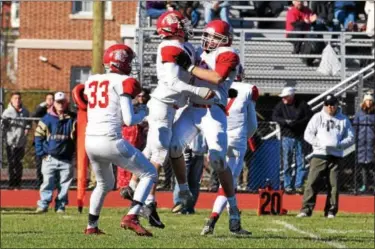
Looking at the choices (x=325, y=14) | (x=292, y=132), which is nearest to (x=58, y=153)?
(x=292, y=132)

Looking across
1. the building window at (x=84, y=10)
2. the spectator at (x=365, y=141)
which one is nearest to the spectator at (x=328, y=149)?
the spectator at (x=365, y=141)

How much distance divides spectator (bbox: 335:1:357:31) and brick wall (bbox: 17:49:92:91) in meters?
11.1

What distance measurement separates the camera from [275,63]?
80.7 feet

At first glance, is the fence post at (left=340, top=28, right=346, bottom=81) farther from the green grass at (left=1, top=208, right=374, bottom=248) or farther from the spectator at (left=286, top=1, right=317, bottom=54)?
the green grass at (left=1, top=208, right=374, bottom=248)

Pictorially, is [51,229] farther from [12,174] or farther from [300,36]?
[300,36]

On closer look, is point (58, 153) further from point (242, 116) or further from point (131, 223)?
point (131, 223)

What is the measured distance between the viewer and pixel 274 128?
71.7ft

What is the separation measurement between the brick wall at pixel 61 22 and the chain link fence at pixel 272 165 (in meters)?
13.0

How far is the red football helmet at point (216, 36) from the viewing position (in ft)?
41.5

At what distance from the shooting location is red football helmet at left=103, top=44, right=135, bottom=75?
12023 millimetres

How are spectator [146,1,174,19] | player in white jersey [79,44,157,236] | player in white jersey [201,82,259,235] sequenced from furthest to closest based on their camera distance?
spectator [146,1,174,19] < player in white jersey [201,82,259,235] < player in white jersey [79,44,157,236]

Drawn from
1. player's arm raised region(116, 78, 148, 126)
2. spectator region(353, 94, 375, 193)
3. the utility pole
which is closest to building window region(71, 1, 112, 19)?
the utility pole

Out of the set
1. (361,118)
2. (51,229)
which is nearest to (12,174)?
(361,118)

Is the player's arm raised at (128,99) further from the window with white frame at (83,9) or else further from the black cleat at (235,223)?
the window with white frame at (83,9)
